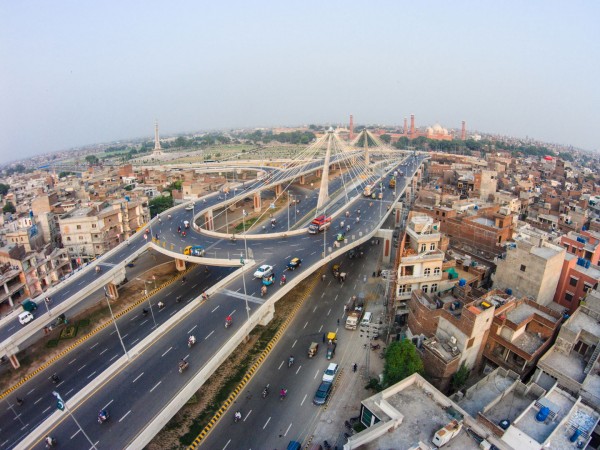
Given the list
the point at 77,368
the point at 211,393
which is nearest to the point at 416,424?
the point at 211,393

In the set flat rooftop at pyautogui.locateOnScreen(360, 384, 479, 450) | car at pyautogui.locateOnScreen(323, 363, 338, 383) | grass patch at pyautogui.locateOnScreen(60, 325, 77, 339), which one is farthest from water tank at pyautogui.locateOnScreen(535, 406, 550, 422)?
grass patch at pyautogui.locateOnScreen(60, 325, 77, 339)

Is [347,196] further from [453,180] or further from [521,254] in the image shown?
[521,254]

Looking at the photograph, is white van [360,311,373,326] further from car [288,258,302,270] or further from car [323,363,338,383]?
car [288,258,302,270]

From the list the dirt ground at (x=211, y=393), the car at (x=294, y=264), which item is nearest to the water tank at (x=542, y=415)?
the dirt ground at (x=211, y=393)

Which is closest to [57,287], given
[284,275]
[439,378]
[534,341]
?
[284,275]

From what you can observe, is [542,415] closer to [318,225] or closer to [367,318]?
[367,318]
